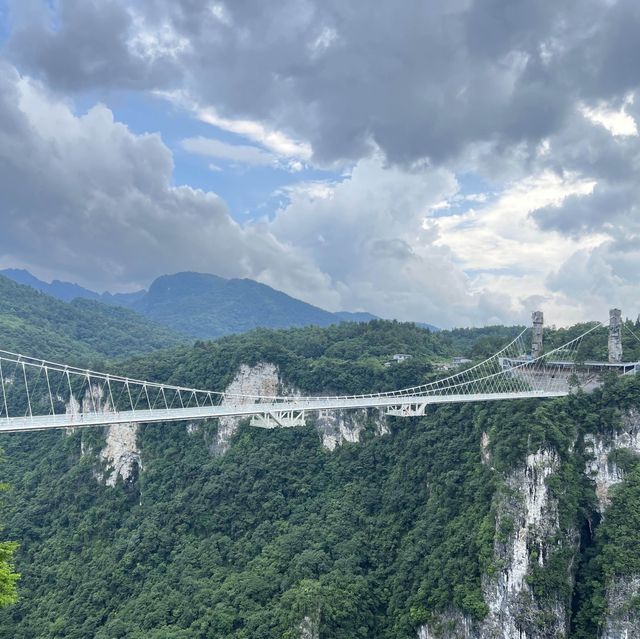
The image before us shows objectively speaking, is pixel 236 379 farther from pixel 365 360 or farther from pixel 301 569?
pixel 301 569

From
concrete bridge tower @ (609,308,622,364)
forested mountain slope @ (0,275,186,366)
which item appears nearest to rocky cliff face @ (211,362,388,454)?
concrete bridge tower @ (609,308,622,364)

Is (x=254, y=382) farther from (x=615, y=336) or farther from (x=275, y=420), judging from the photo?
(x=615, y=336)

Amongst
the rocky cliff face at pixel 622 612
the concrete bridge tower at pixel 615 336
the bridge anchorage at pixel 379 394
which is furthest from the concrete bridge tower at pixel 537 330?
the rocky cliff face at pixel 622 612

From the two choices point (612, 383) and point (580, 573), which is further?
point (612, 383)

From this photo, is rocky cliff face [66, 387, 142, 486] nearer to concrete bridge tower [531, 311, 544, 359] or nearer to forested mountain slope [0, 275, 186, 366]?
forested mountain slope [0, 275, 186, 366]

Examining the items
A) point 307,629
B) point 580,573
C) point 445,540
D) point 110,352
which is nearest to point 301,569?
point 307,629

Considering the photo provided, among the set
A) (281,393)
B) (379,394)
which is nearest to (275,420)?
(379,394)

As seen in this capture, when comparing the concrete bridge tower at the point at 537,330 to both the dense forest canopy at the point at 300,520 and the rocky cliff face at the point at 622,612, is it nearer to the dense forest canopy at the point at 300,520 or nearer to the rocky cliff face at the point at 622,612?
the dense forest canopy at the point at 300,520
